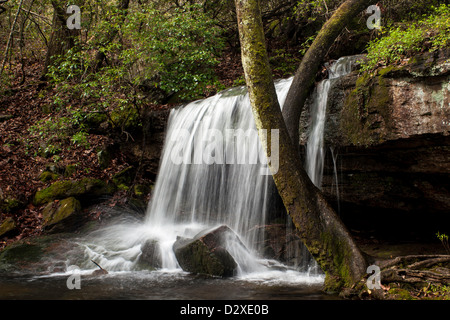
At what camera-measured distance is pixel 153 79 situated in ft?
36.5

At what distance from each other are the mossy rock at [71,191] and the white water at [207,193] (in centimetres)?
138

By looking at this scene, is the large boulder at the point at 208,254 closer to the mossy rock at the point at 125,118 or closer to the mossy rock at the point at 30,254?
the mossy rock at the point at 30,254

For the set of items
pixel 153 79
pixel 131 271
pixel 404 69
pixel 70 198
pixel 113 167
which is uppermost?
pixel 153 79

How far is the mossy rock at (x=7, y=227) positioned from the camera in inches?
288

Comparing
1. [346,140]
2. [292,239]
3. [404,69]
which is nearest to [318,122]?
[346,140]

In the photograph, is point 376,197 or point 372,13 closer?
point 376,197

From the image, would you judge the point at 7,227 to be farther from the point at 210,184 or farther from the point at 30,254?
the point at 210,184

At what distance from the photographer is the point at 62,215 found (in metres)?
7.80

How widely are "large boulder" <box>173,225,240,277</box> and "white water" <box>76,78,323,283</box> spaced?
212mm

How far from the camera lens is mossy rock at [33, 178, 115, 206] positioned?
841 centimetres

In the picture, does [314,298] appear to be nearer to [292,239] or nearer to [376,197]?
[292,239]

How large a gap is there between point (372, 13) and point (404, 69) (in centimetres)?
585

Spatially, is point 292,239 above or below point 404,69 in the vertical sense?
below

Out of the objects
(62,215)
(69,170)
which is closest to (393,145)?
(62,215)
